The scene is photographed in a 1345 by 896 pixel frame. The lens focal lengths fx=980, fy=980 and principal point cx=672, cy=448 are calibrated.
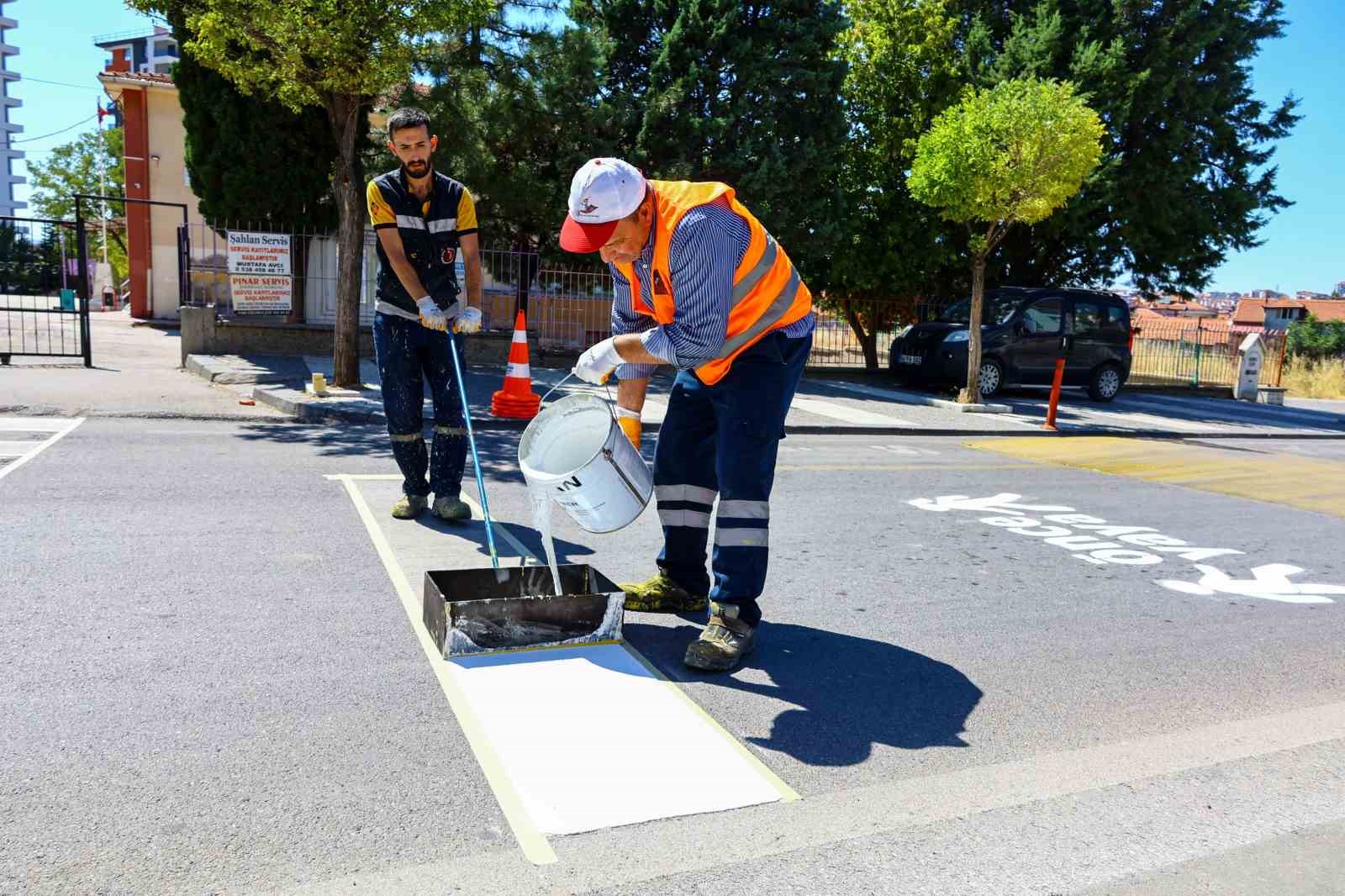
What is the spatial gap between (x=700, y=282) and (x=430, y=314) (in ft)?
7.79

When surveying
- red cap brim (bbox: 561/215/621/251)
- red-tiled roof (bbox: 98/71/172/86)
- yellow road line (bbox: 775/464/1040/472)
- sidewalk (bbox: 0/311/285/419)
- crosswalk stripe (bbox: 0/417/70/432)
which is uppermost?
red-tiled roof (bbox: 98/71/172/86)

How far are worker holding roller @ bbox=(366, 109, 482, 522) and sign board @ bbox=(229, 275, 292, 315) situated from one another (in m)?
9.83

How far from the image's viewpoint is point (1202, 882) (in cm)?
255

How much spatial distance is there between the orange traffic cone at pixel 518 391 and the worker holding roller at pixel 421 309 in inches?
184

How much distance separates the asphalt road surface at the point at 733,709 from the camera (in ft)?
8.23

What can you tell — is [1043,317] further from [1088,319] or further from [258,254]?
[258,254]

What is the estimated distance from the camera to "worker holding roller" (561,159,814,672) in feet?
11.6

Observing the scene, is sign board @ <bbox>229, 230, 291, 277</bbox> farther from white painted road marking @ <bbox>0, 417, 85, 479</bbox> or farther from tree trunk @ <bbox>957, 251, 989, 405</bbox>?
tree trunk @ <bbox>957, 251, 989, 405</bbox>

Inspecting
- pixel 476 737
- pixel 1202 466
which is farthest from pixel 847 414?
pixel 476 737

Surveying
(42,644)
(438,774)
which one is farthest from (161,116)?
(438,774)

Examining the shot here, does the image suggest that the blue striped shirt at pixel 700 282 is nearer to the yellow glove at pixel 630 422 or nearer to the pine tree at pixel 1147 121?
the yellow glove at pixel 630 422

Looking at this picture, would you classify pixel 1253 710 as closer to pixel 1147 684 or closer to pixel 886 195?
pixel 1147 684

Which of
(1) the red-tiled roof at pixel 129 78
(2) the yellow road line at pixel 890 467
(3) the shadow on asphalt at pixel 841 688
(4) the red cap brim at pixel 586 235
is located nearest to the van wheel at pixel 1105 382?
(2) the yellow road line at pixel 890 467

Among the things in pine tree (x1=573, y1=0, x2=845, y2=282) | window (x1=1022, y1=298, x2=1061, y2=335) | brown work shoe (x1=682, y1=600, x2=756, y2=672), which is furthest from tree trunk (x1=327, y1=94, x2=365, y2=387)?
window (x1=1022, y1=298, x2=1061, y2=335)
